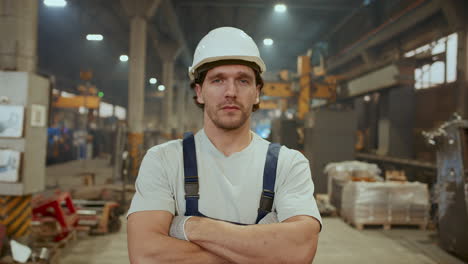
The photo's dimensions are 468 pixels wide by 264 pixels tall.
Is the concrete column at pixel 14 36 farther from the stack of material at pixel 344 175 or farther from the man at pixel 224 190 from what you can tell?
the stack of material at pixel 344 175

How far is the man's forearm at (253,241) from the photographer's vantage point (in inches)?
67.4

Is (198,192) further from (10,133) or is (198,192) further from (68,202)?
(68,202)

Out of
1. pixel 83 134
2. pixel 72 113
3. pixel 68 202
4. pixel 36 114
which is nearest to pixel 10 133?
pixel 36 114

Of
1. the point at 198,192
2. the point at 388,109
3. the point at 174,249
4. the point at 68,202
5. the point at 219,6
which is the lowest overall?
the point at 68,202

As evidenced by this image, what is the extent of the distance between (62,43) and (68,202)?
16.1 m

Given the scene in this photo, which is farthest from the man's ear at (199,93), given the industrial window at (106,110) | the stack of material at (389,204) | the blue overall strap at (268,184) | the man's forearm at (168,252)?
the industrial window at (106,110)

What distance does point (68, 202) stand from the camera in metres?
6.70

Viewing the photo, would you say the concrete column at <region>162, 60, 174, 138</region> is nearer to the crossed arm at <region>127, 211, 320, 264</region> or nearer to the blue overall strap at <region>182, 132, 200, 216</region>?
the blue overall strap at <region>182, 132, 200, 216</region>

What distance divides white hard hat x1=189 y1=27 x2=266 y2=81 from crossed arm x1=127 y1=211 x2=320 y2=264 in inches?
34.4

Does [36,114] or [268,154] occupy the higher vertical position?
[36,114]

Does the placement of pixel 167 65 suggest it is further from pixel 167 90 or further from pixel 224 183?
pixel 224 183

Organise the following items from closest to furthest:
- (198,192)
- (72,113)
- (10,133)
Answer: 1. (198,192)
2. (10,133)
3. (72,113)

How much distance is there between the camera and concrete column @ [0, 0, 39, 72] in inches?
224

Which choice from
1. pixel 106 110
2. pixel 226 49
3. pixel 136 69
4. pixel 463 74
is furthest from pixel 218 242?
pixel 106 110
